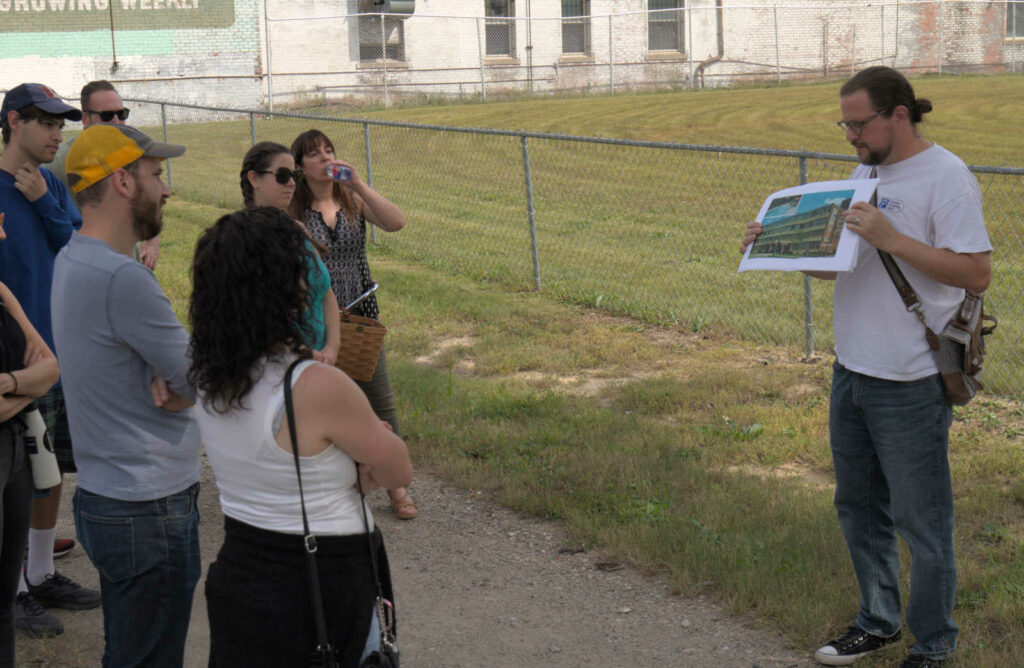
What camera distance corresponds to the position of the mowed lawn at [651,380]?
4635 millimetres

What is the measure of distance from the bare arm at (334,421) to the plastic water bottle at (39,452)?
1386 mm

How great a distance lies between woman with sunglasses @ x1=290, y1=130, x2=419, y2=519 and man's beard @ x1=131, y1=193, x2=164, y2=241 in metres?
2.09

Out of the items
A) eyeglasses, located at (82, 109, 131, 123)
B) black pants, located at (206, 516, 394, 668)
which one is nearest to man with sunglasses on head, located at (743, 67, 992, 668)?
black pants, located at (206, 516, 394, 668)

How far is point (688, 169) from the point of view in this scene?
1656cm

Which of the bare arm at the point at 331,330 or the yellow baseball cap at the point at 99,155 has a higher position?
the yellow baseball cap at the point at 99,155

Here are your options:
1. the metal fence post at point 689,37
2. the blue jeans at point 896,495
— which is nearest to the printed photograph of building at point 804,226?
the blue jeans at point 896,495

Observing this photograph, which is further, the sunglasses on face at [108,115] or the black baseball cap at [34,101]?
the sunglasses on face at [108,115]

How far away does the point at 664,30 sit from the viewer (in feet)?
120

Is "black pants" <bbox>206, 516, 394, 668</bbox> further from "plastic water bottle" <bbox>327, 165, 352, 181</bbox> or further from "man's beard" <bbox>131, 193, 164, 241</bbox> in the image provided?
"plastic water bottle" <bbox>327, 165, 352, 181</bbox>

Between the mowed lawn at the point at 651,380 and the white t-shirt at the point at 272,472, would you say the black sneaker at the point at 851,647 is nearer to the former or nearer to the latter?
the mowed lawn at the point at 651,380

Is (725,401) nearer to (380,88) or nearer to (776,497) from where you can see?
(776,497)

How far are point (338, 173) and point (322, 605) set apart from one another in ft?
9.62

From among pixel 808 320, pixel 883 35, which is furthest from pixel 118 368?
pixel 883 35

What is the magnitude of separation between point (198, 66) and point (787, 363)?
2601 cm
